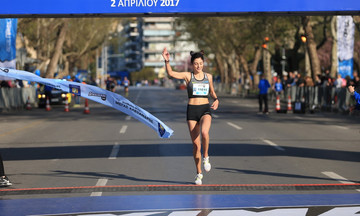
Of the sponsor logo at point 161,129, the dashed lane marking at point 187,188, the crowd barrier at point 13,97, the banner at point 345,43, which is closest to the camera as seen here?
the dashed lane marking at point 187,188

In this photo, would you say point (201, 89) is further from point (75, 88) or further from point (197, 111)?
point (75, 88)

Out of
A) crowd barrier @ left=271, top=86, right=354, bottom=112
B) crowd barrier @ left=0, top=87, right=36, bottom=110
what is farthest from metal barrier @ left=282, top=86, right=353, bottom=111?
crowd barrier @ left=0, top=87, right=36, bottom=110

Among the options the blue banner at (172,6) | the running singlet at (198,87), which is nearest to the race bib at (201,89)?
the running singlet at (198,87)

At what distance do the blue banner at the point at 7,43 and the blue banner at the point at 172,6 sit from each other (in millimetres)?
19481

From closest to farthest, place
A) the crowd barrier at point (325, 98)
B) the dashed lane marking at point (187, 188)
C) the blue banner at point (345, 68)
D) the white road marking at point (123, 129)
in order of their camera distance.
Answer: the dashed lane marking at point (187, 188), the white road marking at point (123, 129), the crowd barrier at point (325, 98), the blue banner at point (345, 68)

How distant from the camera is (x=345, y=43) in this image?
3531 cm

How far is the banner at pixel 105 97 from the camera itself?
1002cm

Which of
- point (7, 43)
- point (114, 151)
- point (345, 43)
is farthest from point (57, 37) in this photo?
point (114, 151)

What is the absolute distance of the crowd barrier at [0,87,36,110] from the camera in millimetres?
34031

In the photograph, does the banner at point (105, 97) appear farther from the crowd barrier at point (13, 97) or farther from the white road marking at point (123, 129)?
the crowd barrier at point (13, 97)

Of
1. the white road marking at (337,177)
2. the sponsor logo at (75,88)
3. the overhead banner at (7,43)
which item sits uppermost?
the overhead banner at (7,43)

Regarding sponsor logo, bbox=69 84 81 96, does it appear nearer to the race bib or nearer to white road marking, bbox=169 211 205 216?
the race bib

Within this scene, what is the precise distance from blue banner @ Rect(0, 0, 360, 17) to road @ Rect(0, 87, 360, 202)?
3.01 metres

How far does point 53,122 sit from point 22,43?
29853mm
